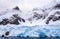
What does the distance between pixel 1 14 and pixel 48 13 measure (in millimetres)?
2134

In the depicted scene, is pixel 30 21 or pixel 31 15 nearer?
pixel 30 21

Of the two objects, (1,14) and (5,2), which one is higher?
(5,2)

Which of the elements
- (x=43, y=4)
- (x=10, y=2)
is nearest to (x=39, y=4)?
(x=43, y=4)

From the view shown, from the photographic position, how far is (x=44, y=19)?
21.3 ft

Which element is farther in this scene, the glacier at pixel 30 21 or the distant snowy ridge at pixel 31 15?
the distant snowy ridge at pixel 31 15

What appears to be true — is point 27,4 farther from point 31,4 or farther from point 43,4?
point 43,4

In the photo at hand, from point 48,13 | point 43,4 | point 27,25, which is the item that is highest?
point 43,4

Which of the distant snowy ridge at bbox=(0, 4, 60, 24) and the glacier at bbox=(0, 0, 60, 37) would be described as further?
the distant snowy ridge at bbox=(0, 4, 60, 24)

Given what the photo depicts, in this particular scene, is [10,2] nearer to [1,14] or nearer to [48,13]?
[1,14]

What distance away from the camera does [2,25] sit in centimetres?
626

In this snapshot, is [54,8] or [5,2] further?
[54,8]

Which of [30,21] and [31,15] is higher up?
[31,15]

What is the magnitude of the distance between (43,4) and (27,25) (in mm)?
1141

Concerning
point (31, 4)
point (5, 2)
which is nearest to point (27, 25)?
point (31, 4)
